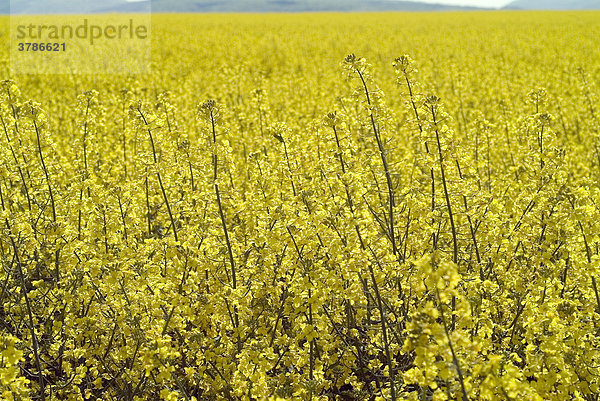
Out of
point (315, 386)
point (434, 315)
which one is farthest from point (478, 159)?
point (434, 315)

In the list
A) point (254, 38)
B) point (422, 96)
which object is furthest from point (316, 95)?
point (254, 38)

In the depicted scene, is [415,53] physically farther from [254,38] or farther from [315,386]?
[315,386]

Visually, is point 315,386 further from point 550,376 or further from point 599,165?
point 599,165

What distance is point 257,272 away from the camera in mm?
3539

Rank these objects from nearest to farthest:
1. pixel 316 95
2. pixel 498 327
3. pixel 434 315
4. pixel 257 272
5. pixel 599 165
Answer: pixel 434 315
pixel 498 327
pixel 257 272
pixel 599 165
pixel 316 95

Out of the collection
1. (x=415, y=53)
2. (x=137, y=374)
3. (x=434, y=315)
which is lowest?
(x=137, y=374)

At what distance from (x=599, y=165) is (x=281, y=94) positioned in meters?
5.84

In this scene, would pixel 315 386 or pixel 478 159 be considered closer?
pixel 315 386

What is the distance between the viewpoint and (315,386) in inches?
111

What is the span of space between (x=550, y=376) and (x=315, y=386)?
1.21 m

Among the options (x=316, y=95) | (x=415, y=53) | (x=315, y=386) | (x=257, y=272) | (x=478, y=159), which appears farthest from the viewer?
(x=415, y=53)

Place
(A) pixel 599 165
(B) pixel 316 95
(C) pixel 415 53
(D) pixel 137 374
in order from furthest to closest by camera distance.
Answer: (C) pixel 415 53, (B) pixel 316 95, (A) pixel 599 165, (D) pixel 137 374

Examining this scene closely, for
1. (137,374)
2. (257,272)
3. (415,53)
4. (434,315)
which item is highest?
(415,53)

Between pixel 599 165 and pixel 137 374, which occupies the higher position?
pixel 599 165
